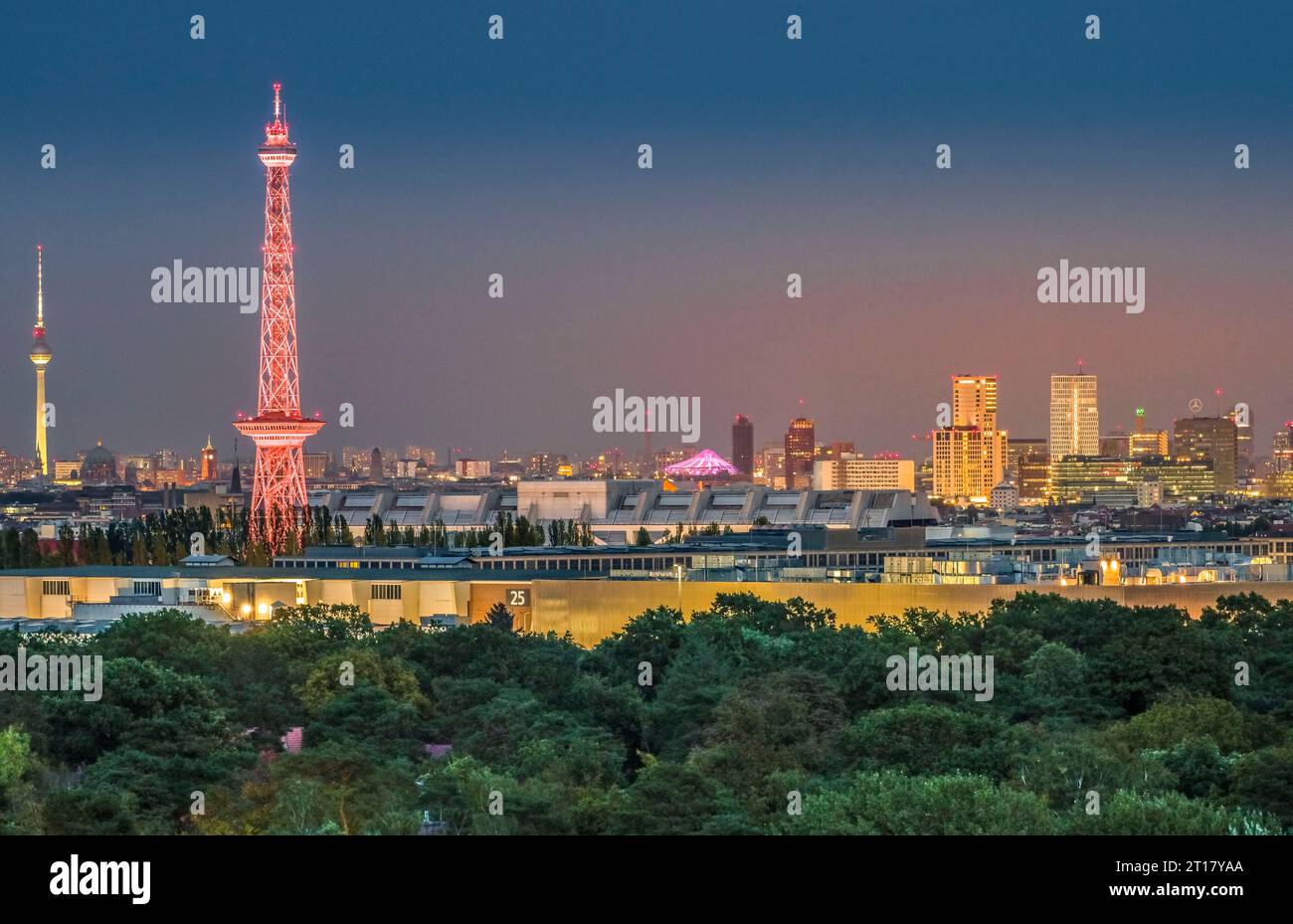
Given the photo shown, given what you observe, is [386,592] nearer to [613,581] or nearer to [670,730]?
[613,581]

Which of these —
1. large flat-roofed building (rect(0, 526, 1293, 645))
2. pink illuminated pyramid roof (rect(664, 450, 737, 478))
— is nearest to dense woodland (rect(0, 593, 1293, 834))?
large flat-roofed building (rect(0, 526, 1293, 645))

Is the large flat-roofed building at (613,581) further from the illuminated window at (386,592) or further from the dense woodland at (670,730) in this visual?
the dense woodland at (670,730)

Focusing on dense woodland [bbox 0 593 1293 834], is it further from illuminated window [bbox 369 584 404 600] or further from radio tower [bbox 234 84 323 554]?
radio tower [bbox 234 84 323 554]

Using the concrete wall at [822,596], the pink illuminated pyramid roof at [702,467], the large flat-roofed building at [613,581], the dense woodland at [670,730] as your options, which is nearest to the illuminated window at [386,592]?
the large flat-roofed building at [613,581]

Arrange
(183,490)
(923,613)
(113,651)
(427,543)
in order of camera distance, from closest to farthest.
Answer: (113,651) → (923,613) → (427,543) → (183,490)
